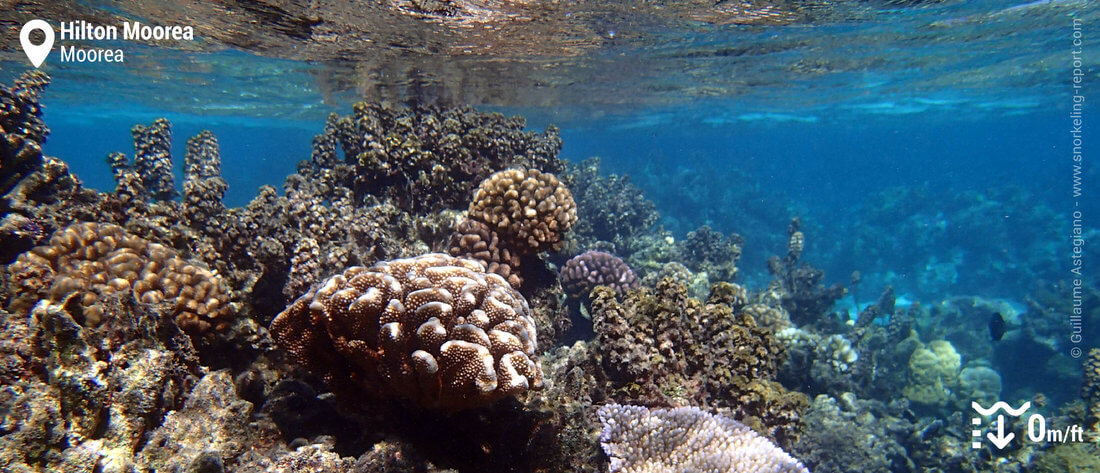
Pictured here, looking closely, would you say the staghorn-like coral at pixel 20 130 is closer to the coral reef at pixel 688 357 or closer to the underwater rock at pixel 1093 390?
the coral reef at pixel 688 357

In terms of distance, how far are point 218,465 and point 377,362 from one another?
47.8 inches

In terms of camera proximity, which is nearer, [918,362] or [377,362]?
[377,362]

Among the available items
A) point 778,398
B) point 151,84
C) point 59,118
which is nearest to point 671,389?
point 778,398

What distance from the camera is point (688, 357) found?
5453 mm

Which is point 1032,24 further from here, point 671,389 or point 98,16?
point 98,16

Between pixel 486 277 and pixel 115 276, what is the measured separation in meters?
4.33

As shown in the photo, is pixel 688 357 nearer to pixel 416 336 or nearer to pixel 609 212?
pixel 416 336

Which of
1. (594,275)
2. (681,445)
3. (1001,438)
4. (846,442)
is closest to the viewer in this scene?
(681,445)

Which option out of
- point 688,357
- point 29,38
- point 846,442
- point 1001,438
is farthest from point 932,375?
point 29,38

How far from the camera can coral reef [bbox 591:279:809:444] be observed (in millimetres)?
4984

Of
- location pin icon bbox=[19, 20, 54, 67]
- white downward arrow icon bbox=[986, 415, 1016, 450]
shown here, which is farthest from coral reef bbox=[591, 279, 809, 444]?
location pin icon bbox=[19, 20, 54, 67]

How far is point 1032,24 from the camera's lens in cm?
1534

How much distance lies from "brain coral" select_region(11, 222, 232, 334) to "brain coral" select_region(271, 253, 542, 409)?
2076 mm

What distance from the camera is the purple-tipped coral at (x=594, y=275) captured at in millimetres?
8768
